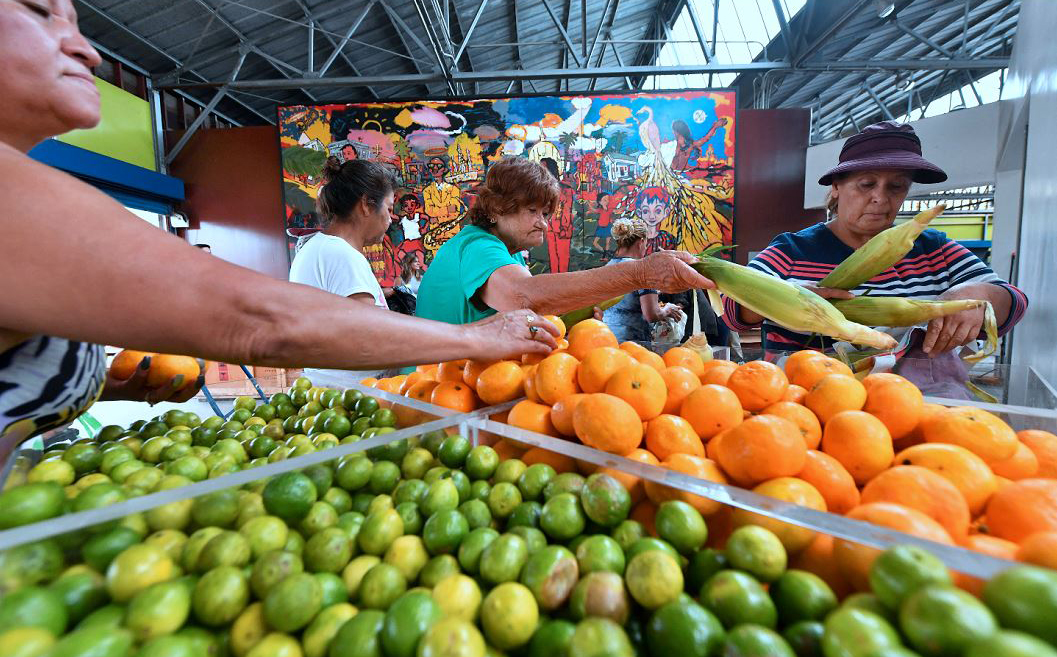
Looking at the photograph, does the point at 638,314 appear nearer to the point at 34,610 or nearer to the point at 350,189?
the point at 350,189

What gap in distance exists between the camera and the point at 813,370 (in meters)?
1.36

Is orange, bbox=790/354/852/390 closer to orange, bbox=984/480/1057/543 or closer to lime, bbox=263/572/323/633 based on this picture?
orange, bbox=984/480/1057/543

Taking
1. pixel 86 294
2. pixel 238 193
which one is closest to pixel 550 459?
pixel 86 294

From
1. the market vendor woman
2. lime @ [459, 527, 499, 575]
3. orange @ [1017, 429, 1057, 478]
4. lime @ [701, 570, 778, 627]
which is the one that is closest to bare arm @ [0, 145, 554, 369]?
lime @ [459, 527, 499, 575]

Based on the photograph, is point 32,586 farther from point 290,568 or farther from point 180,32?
point 180,32

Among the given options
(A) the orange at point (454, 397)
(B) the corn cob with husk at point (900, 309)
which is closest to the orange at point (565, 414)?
(A) the orange at point (454, 397)

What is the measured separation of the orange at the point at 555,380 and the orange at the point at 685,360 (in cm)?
36

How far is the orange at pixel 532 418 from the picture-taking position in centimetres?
130

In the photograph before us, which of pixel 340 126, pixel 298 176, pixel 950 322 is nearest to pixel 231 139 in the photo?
pixel 298 176

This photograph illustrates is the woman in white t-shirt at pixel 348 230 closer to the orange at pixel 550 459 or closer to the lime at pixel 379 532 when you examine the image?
the orange at pixel 550 459

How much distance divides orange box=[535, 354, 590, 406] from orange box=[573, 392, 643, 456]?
0.68 ft

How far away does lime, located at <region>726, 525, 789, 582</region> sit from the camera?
73 centimetres

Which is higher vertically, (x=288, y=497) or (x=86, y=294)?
(x=86, y=294)

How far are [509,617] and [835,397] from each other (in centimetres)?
90
